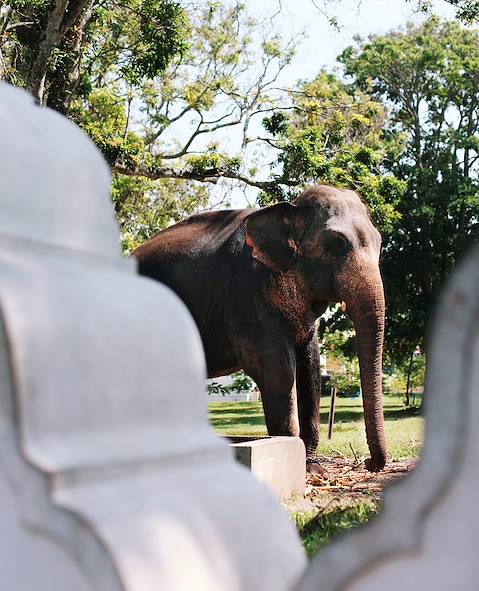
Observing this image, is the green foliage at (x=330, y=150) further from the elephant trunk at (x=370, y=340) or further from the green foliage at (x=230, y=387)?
the elephant trunk at (x=370, y=340)

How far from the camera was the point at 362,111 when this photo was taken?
57.9 ft

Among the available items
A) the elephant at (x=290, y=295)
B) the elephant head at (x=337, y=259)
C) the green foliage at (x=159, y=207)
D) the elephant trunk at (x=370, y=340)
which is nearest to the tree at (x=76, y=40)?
the elephant at (x=290, y=295)

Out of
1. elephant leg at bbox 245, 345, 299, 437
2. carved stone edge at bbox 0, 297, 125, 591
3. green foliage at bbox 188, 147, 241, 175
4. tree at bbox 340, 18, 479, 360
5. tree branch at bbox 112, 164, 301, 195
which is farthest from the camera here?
tree at bbox 340, 18, 479, 360

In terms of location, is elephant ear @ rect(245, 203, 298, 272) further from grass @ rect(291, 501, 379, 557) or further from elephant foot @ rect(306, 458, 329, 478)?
grass @ rect(291, 501, 379, 557)

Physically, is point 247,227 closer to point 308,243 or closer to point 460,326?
point 308,243

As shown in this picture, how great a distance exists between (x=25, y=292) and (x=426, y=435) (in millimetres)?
693

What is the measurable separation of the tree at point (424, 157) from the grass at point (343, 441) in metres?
2.60

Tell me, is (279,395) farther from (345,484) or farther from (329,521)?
(329,521)

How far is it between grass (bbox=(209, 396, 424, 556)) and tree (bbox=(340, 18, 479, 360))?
2603 mm

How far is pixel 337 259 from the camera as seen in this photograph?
7.53 metres

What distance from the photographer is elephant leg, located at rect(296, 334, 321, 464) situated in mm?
8555

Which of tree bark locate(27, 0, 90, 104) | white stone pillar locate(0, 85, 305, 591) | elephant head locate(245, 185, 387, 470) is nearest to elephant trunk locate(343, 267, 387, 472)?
elephant head locate(245, 185, 387, 470)

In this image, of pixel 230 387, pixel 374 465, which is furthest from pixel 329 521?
pixel 230 387

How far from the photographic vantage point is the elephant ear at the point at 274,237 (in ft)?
25.2
